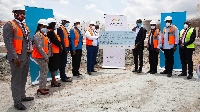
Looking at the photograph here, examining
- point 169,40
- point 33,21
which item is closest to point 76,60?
point 33,21

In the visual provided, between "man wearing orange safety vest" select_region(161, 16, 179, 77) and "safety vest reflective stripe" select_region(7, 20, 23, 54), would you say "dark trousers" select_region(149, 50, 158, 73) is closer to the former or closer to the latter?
"man wearing orange safety vest" select_region(161, 16, 179, 77)

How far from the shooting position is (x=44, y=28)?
447cm

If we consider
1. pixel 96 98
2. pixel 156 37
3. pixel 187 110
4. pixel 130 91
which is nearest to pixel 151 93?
pixel 130 91

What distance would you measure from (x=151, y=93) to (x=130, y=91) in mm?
525

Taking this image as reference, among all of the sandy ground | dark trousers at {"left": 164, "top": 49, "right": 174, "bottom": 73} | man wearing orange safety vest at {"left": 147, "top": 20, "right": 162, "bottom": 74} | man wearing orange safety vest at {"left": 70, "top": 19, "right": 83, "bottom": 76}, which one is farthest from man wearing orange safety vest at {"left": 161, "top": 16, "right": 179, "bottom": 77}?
man wearing orange safety vest at {"left": 70, "top": 19, "right": 83, "bottom": 76}

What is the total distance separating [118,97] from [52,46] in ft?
7.59

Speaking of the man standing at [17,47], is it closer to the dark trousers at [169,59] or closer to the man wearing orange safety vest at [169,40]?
the man wearing orange safety vest at [169,40]

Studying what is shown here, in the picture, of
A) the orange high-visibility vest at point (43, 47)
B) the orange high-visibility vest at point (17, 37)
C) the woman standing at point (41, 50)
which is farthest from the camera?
the orange high-visibility vest at point (43, 47)

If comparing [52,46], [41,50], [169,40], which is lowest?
[41,50]

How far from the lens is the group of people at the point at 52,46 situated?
3404 mm

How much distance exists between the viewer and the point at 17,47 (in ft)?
11.1

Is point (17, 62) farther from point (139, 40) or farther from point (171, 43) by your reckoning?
point (171, 43)

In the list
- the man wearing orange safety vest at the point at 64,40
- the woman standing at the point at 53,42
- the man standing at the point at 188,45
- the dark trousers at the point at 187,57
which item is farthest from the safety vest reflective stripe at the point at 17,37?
the dark trousers at the point at 187,57

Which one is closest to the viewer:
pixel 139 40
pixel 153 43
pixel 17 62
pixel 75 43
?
pixel 17 62
